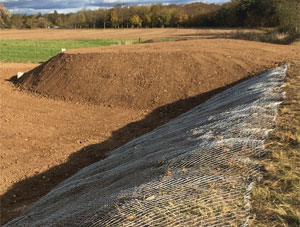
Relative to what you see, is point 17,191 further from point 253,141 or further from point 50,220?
point 253,141

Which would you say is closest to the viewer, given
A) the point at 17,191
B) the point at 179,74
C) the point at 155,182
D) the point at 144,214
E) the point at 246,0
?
the point at 144,214

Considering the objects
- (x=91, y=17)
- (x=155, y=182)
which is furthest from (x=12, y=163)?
(x=91, y=17)

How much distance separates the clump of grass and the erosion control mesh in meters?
0.13

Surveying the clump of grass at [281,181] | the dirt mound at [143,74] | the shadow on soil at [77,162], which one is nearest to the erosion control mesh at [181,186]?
the clump of grass at [281,181]

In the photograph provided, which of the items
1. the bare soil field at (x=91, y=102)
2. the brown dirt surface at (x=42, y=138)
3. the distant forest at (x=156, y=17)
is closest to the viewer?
the brown dirt surface at (x=42, y=138)

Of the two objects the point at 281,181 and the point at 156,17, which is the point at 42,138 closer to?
the point at 281,181

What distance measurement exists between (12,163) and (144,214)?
6.09 m

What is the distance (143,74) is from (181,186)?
10831 mm

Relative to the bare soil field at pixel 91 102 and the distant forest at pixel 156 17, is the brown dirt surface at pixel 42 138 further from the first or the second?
the distant forest at pixel 156 17

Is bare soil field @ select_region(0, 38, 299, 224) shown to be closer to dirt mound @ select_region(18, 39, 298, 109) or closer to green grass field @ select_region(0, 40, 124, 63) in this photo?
dirt mound @ select_region(18, 39, 298, 109)

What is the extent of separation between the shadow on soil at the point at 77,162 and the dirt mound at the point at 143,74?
0.70 metres

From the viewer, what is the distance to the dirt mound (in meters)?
12.7

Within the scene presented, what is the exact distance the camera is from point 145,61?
1444 centimetres

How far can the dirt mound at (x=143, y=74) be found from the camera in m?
12.7
